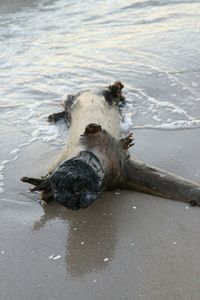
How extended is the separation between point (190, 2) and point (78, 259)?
819 centimetres

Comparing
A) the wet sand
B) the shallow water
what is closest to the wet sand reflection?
the wet sand

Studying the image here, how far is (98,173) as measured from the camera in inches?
134

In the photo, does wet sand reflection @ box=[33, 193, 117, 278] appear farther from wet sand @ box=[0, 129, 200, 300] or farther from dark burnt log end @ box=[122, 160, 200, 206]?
dark burnt log end @ box=[122, 160, 200, 206]

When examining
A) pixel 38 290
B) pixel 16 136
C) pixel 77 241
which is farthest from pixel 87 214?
pixel 16 136

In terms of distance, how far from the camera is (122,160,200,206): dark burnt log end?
3676 millimetres

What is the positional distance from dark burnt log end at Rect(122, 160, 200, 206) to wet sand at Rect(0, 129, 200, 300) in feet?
0.18

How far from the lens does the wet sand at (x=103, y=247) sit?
2.87m

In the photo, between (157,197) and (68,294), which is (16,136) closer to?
(157,197)

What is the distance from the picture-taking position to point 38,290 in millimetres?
2904

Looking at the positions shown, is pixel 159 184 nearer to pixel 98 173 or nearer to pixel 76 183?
pixel 98 173

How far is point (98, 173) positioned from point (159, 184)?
61cm

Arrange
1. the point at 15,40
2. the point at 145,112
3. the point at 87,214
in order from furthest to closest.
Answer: the point at 15,40, the point at 145,112, the point at 87,214

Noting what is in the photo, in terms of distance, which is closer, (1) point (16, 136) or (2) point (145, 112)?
(1) point (16, 136)

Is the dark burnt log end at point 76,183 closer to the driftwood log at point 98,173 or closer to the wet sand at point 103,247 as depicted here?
the driftwood log at point 98,173
